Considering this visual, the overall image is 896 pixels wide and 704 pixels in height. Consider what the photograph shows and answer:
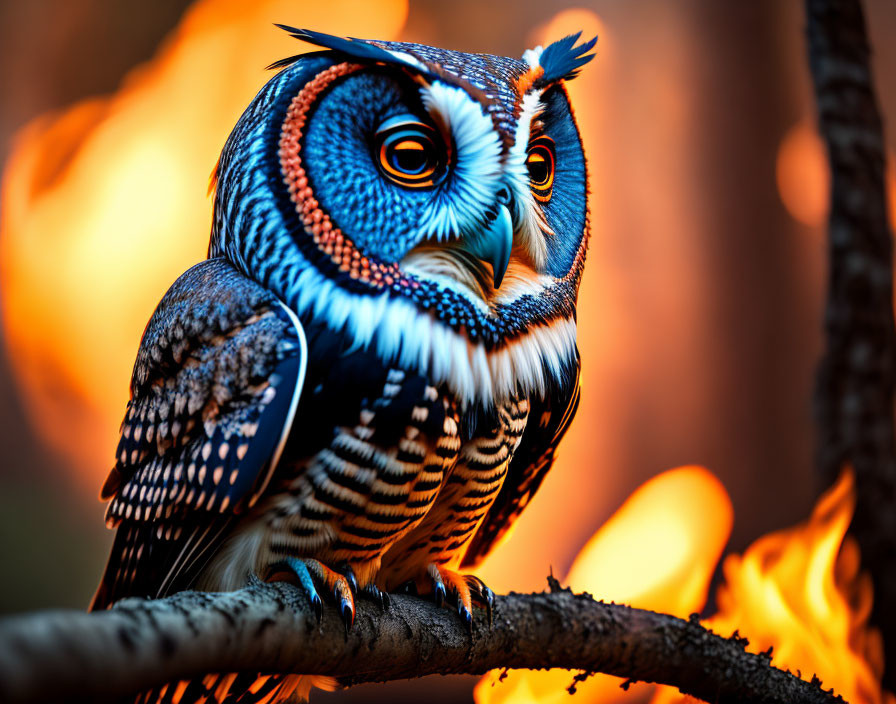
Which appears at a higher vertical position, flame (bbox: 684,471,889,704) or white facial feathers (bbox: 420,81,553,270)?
white facial feathers (bbox: 420,81,553,270)

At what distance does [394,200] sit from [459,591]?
54 centimetres

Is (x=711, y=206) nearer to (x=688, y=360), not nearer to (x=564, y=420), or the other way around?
(x=688, y=360)

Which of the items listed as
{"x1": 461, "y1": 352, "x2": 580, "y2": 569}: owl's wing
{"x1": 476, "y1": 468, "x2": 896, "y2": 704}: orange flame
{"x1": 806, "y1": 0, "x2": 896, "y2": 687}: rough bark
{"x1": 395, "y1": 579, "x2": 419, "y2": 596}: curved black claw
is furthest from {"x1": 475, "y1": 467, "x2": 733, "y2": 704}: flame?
{"x1": 395, "y1": 579, "x2": 419, "y2": 596}: curved black claw

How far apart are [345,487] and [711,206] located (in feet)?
8.43

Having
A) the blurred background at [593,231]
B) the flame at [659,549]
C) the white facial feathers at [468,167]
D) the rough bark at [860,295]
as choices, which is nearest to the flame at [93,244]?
the blurred background at [593,231]

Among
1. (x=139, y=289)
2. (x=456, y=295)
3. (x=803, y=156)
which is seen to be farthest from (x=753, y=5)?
(x=456, y=295)

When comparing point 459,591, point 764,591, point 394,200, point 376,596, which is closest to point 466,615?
point 459,591

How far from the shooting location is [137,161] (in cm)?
254

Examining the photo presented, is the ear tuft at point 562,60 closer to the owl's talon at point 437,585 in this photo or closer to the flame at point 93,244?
the owl's talon at point 437,585

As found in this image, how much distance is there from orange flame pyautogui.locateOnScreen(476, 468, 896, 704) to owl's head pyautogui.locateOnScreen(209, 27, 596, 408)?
2.06 feet

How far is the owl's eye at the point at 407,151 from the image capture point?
2.98 ft

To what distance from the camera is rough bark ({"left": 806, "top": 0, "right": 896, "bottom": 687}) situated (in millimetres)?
1851

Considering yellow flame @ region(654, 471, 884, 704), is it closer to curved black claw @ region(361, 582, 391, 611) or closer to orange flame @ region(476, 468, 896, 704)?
orange flame @ region(476, 468, 896, 704)

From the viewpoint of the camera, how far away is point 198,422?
3.08 ft
